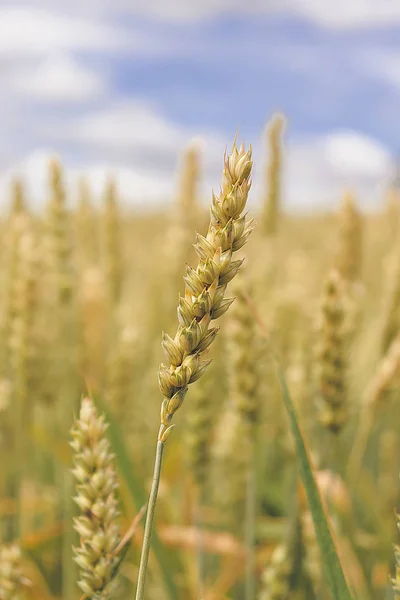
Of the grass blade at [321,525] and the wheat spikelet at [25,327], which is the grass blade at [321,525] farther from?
the wheat spikelet at [25,327]

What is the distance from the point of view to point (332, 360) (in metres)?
1.39

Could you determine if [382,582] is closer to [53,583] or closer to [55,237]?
[53,583]

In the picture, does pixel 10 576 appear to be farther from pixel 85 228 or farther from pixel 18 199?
pixel 85 228

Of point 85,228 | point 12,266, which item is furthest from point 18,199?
point 85,228

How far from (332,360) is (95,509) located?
2.21ft

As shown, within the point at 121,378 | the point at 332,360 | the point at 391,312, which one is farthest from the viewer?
the point at 391,312

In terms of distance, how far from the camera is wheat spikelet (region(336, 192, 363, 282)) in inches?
112

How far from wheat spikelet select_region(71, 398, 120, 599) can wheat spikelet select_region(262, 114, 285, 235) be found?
236cm

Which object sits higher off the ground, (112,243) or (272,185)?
(272,185)

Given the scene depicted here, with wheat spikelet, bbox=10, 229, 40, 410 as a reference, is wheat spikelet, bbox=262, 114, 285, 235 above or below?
above

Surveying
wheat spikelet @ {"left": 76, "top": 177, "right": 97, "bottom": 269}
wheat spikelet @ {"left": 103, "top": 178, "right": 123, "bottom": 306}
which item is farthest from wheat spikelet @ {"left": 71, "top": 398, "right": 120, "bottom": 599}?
wheat spikelet @ {"left": 76, "top": 177, "right": 97, "bottom": 269}

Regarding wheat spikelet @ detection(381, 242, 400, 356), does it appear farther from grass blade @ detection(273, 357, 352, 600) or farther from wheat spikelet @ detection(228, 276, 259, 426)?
grass blade @ detection(273, 357, 352, 600)

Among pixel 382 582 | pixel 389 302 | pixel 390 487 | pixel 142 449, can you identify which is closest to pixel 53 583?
pixel 142 449

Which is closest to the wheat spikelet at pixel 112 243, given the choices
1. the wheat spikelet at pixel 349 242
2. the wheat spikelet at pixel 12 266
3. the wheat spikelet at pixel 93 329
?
the wheat spikelet at pixel 93 329
